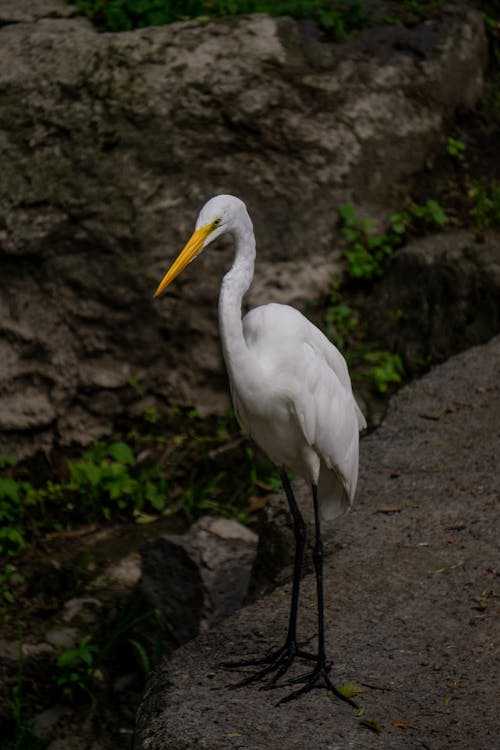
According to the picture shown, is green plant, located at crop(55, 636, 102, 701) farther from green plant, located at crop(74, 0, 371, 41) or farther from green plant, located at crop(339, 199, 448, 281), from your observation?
green plant, located at crop(74, 0, 371, 41)

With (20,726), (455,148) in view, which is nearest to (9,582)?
(20,726)

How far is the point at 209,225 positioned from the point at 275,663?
4.79 feet

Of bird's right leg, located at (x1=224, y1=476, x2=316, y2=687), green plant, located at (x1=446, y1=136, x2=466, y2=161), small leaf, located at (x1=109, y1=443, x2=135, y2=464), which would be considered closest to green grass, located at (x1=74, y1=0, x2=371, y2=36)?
green plant, located at (x1=446, y1=136, x2=466, y2=161)

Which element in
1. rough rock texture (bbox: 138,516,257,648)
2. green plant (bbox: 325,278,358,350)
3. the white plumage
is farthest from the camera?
green plant (bbox: 325,278,358,350)

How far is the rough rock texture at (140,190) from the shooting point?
605 centimetres

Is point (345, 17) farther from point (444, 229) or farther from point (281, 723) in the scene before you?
point (281, 723)

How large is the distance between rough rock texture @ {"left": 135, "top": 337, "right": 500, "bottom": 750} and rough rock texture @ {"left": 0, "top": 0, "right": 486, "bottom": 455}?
1.68m

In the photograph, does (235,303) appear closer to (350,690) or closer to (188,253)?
(188,253)

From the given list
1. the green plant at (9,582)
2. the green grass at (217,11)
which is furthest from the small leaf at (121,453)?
the green grass at (217,11)

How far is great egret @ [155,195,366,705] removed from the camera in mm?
Result: 3232

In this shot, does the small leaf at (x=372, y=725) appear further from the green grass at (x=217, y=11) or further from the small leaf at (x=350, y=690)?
the green grass at (x=217, y=11)

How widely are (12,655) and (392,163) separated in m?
3.77

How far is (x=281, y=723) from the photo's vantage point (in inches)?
118

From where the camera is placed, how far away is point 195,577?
190 inches
